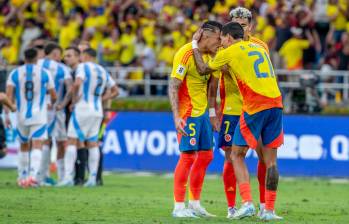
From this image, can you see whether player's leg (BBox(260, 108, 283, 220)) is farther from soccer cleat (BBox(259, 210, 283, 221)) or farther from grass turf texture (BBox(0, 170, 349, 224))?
grass turf texture (BBox(0, 170, 349, 224))

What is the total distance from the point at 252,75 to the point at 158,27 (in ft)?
54.5

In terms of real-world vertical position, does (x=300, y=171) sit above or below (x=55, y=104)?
below

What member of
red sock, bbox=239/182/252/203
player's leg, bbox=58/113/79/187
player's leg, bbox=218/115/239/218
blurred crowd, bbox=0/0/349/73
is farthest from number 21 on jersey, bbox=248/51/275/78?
blurred crowd, bbox=0/0/349/73

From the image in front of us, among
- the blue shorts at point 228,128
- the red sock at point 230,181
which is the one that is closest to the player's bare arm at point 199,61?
the blue shorts at point 228,128

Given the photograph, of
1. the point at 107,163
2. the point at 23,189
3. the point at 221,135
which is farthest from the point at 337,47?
the point at 221,135

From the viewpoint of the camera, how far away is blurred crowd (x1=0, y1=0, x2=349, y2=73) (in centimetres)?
2798

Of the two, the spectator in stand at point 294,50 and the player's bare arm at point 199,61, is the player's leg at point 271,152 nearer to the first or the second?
the player's bare arm at point 199,61

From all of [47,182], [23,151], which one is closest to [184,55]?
[23,151]

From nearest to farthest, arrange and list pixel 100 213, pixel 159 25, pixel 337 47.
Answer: pixel 100 213 → pixel 337 47 → pixel 159 25

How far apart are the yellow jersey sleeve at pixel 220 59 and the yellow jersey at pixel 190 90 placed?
483 mm

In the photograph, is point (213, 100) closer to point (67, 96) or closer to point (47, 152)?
point (67, 96)

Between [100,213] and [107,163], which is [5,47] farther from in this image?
[100,213]

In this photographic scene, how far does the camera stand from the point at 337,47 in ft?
90.3

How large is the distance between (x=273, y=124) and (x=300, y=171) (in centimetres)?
1106
